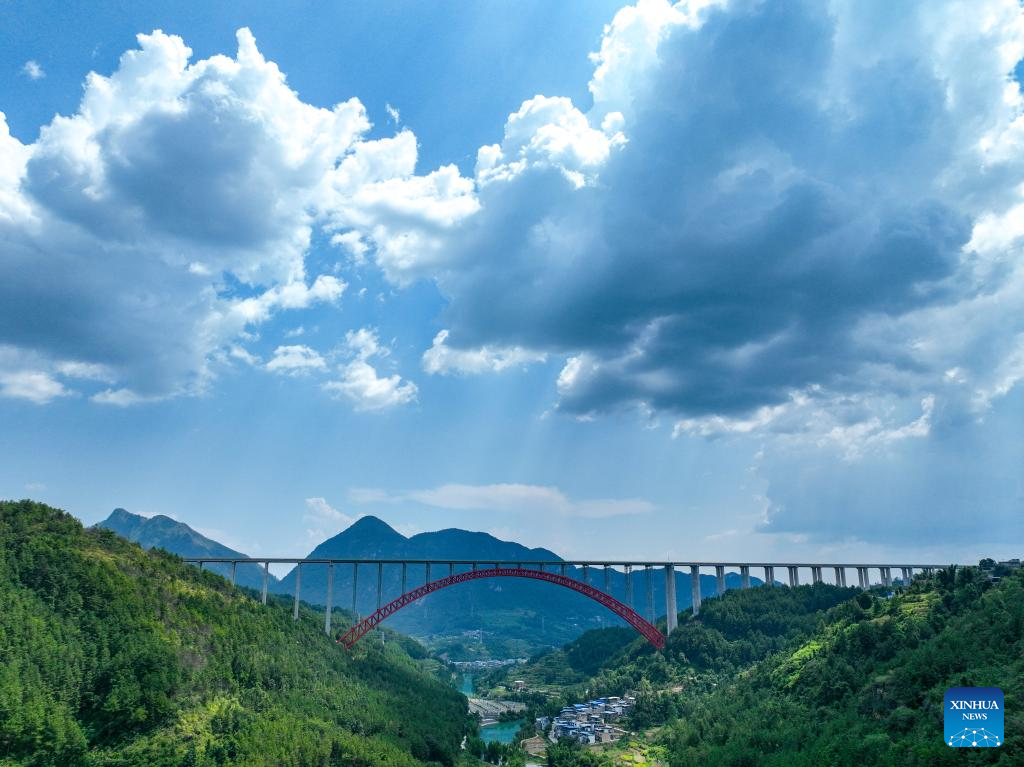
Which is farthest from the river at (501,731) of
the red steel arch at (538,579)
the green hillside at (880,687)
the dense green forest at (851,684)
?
the green hillside at (880,687)

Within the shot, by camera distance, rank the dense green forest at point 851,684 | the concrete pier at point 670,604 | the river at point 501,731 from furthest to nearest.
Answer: the concrete pier at point 670,604 → the river at point 501,731 → the dense green forest at point 851,684

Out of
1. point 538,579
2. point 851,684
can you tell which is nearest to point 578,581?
point 538,579

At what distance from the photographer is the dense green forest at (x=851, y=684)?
3506 centimetres

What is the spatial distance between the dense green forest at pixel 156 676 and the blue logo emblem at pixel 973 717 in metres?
35.8

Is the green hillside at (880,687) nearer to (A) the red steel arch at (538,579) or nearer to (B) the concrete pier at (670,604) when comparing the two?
(A) the red steel arch at (538,579)

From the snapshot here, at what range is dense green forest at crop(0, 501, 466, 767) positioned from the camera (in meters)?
43.0

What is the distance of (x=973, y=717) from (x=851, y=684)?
1487 centimetres

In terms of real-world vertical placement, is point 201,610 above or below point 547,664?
above

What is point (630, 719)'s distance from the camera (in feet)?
233

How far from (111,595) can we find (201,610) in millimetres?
8313

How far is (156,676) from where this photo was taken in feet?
154

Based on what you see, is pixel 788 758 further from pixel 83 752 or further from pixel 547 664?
pixel 547 664

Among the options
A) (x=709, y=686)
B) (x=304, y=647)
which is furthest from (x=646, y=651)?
(x=304, y=647)

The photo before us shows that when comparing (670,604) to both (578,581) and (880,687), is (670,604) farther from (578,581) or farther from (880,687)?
(880,687)
